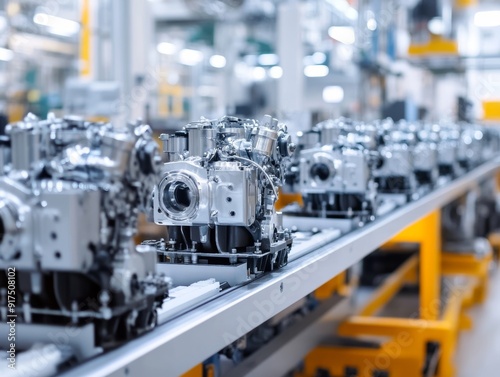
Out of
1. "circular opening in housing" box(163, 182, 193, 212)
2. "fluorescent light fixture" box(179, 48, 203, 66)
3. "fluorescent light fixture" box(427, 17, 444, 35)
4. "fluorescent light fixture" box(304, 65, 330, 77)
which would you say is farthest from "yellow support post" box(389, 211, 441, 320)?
"fluorescent light fixture" box(179, 48, 203, 66)

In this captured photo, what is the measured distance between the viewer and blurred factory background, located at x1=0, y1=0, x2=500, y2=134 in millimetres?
5531

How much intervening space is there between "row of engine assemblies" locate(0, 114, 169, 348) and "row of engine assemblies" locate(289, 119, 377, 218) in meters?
1.33

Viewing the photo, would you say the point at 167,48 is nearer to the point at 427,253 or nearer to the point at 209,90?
the point at 209,90

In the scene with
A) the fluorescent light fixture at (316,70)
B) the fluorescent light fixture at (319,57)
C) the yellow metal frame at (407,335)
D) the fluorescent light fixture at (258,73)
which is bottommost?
the yellow metal frame at (407,335)

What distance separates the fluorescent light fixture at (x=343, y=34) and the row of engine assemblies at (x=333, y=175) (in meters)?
6.76

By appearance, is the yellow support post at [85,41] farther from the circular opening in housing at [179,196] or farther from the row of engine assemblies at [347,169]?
the circular opening in housing at [179,196]

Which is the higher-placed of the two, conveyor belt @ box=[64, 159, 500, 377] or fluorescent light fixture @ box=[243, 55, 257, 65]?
fluorescent light fixture @ box=[243, 55, 257, 65]

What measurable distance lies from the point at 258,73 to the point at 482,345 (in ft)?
21.0

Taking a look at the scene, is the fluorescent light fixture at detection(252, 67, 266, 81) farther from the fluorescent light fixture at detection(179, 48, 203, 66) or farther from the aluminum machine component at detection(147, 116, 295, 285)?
the aluminum machine component at detection(147, 116, 295, 285)

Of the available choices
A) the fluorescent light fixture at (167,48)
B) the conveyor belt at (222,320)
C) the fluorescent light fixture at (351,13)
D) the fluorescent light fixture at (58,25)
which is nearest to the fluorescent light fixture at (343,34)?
the fluorescent light fixture at (351,13)

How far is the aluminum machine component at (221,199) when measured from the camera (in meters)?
1.75

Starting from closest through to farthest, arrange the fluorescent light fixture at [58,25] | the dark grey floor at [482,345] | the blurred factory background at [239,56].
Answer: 1. the dark grey floor at [482,345]
2. the blurred factory background at [239,56]
3. the fluorescent light fixture at [58,25]

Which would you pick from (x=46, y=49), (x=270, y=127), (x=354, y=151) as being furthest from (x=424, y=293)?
(x=46, y=49)

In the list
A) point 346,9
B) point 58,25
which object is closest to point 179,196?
point 58,25
